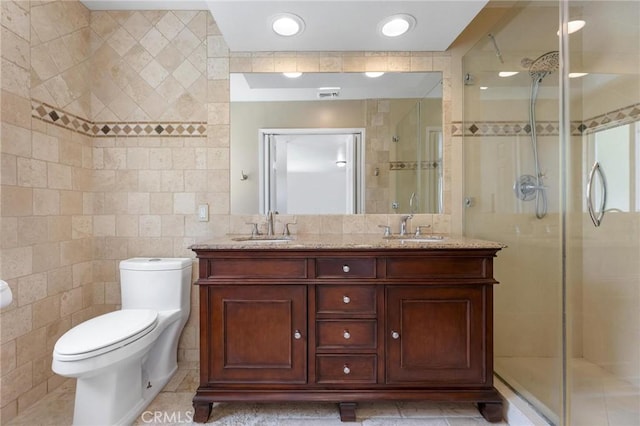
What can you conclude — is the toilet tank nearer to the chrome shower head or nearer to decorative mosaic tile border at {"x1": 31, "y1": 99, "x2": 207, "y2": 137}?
decorative mosaic tile border at {"x1": 31, "y1": 99, "x2": 207, "y2": 137}

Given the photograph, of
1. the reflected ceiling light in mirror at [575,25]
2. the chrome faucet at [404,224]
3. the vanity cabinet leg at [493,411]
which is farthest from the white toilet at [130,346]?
the reflected ceiling light in mirror at [575,25]

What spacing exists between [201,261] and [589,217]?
213 centimetres

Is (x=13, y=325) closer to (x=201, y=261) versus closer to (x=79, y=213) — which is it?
(x=79, y=213)

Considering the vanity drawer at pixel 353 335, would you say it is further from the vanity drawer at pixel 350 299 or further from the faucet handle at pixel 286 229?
the faucet handle at pixel 286 229

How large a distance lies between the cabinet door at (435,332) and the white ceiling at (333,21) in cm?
155

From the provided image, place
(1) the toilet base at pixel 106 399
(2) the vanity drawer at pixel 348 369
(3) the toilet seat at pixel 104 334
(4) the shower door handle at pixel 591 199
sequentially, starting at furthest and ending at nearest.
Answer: (4) the shower door handle at pixel 591 199, (2) the vanity drawer at pixel 348 369, (1) the toilet base at pixel 106 399, (3) the toilet seat at pixel 104 334

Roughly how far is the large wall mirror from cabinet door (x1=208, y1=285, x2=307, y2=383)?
0.75 meters

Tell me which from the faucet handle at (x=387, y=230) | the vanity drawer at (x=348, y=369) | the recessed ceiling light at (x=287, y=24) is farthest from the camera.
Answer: the faucet handle at (x=387, y=230)

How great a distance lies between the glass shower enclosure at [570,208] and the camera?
159 centimetres

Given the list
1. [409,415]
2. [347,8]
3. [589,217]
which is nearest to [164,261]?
[409,415]

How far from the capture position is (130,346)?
145 cm

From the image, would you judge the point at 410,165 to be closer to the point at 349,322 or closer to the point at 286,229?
the point at 286,229

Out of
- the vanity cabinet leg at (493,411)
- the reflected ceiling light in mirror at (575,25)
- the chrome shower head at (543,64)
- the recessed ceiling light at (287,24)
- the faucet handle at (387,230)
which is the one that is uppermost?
the recessed ceiling light at (287,24)

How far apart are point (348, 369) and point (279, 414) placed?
462 millimetres
